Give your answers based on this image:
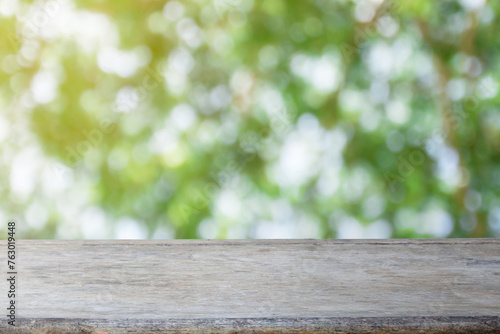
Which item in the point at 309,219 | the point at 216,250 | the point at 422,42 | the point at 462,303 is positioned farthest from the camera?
the point at 422,42

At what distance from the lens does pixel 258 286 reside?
1.58 feet

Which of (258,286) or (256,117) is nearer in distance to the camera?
(258,286)

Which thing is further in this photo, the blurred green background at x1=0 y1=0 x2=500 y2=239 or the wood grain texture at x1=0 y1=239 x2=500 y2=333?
the blurred green background at x1=0 y1=0 x2=500 y2=239

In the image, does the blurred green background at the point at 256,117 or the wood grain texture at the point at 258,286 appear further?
the blurred green background at the point at 256,117

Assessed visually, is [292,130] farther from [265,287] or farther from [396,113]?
[265,287]

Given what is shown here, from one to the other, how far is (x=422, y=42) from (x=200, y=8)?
1.01 metres

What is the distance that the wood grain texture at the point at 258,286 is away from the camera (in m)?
0.41

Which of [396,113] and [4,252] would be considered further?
[396,113]

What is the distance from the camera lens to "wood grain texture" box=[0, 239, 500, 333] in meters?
0.41

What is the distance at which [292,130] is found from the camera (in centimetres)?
222

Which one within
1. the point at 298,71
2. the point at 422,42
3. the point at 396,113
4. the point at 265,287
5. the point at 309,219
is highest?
the point at 422,42

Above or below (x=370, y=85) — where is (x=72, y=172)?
below

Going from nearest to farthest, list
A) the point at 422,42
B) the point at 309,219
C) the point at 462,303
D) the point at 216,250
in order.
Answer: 1. the point at 462,303
2. the point at 216,250
3. the point at 309,219
4. the point at 422,42

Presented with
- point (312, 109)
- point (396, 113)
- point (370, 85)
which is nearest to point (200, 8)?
point (312, 109)
